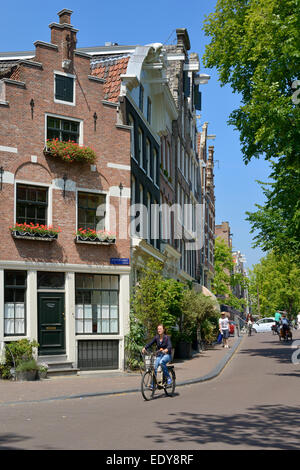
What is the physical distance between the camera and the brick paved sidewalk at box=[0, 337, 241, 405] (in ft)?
49.0

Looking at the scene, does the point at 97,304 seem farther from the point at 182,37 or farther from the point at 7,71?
the point at 182,37

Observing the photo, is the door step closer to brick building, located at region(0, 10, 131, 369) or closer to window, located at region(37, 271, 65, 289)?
brick building, located at region(0, 10, 131, 369)

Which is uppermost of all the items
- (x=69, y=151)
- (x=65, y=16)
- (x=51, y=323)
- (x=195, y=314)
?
(x=65, y=16)

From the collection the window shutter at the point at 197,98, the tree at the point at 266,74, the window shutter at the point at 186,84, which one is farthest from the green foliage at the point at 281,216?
the window shutter at the point at 197,98

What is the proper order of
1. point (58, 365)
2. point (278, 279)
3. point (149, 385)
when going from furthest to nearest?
1. point (278, 279)
2. point (58, 365)
3. point (149, 385)

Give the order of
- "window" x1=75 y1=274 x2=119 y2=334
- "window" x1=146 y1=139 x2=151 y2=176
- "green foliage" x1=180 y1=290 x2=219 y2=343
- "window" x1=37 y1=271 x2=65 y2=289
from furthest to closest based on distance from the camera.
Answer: "window" x1=146 y1=139 x2=151 y2=176
"green foliage" x1=180 y1=290 x2=219 y2=343
"window" x1=75 y1=274 x2=119 y2=334
"window" x1=37 y1=271 x2=65 y2=289

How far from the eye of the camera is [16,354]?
19.4 meters

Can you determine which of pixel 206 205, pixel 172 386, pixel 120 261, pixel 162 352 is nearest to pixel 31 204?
pixel 120 261

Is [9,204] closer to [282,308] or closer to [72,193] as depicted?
[72,193]

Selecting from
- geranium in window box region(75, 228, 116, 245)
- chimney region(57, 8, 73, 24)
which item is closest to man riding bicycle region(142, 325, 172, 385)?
geranium in window box region(75, 228, 116, 245)

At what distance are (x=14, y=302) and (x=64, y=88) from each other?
24.5ft

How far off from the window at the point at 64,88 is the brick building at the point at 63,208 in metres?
0.03

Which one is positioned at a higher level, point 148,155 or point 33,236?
point 148,155
